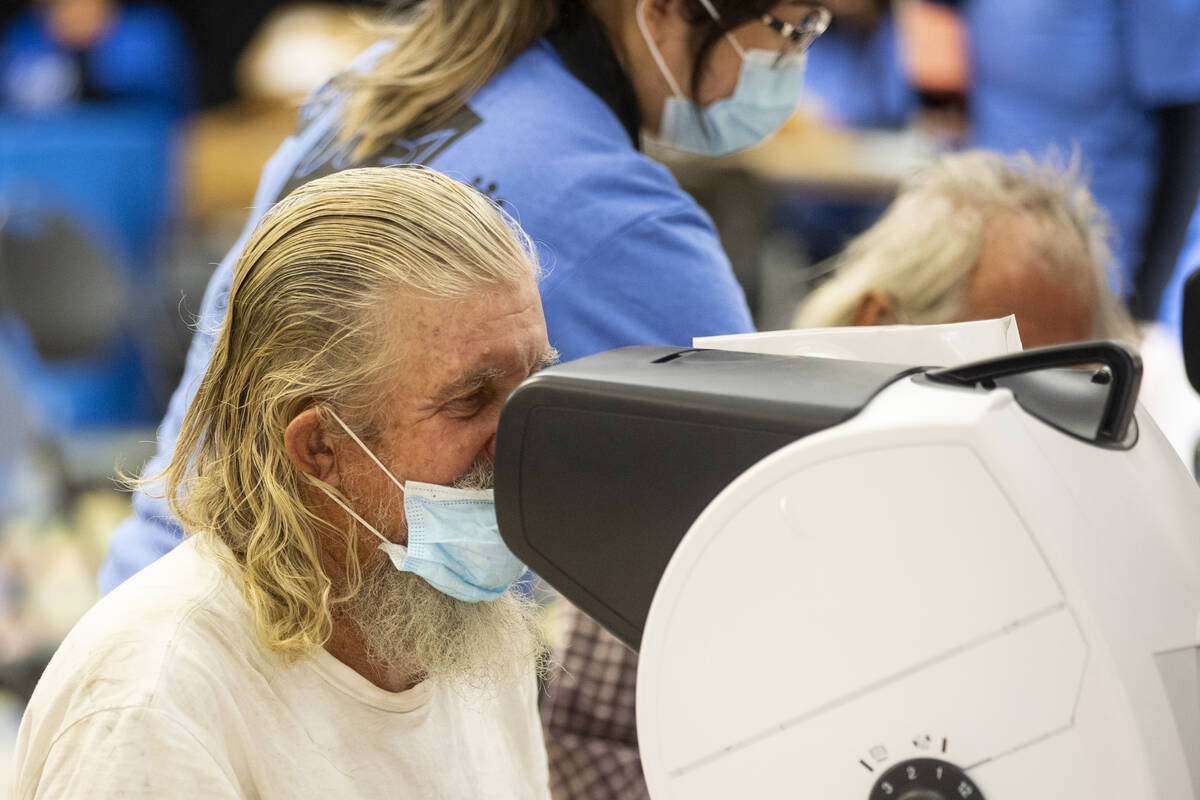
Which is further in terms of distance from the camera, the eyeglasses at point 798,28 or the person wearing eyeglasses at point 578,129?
the eyeglasses at point 798,28

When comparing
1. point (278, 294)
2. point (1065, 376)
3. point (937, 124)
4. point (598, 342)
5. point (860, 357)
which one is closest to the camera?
point (1065, 376)

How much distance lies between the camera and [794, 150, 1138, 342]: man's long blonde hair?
183 centimetres

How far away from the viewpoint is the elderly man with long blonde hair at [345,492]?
1071 millimetres

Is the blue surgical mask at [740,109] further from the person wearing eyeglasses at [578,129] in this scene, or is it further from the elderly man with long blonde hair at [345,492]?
the elderly man with long blonde hair at [345,492]

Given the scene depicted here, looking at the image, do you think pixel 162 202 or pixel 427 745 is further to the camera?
pixel 162 202

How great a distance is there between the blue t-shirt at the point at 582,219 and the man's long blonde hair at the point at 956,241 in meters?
0.50

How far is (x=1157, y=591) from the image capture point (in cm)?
72

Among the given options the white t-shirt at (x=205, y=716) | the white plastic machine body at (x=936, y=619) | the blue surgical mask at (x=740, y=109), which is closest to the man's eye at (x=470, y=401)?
the white t-shirt at (x=205, y=716)

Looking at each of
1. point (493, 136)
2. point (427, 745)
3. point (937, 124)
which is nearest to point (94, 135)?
point (937, 124)

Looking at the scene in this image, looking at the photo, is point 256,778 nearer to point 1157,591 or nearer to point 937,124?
point 1157,591

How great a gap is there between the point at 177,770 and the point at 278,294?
39 centimetres

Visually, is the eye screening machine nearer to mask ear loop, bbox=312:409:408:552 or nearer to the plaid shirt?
mask ear loop, bbox=312:409:408:552

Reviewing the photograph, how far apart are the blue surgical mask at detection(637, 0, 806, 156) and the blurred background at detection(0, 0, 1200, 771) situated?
19.0 inches

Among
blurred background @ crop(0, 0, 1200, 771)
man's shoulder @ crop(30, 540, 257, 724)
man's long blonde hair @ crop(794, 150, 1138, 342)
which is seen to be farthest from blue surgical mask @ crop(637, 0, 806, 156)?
man's shoulder @ crop(30, 540, 257, 724)
